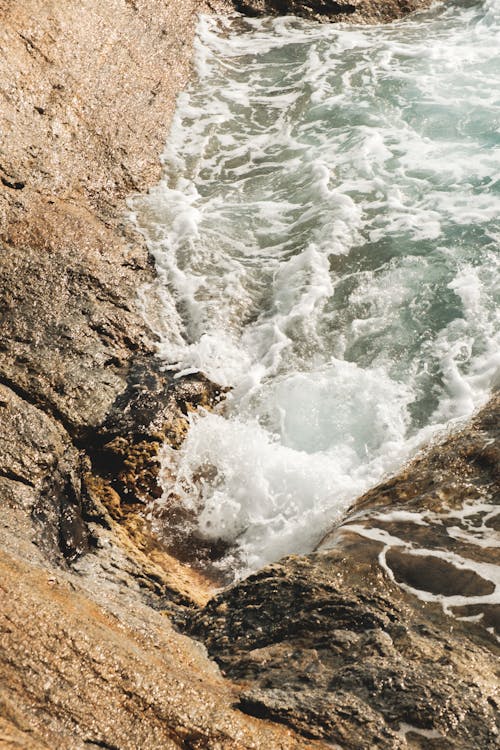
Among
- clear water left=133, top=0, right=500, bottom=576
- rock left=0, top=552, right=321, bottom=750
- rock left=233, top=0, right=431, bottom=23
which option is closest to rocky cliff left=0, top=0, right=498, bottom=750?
rock left=0, top=552, right=321, bottom=750

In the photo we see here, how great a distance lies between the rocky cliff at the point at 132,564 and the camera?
2.50m

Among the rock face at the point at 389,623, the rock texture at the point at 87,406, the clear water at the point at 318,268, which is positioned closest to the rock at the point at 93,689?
the rock texture at the point at 87,406

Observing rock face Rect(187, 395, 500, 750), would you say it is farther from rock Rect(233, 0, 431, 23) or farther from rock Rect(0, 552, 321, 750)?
→ rock Rect(233, 0, 431, 23)

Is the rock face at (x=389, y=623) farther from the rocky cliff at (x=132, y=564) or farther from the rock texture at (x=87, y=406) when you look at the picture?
the rock texture at (x=87, y=406)

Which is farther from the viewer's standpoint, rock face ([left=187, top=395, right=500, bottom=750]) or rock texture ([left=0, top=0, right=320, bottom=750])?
rock face ([left=187, top=395, right=500, bottom=750])

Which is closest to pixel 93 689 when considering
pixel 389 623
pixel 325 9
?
pixel 389 623

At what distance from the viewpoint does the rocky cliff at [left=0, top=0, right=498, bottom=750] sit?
8.21 feet

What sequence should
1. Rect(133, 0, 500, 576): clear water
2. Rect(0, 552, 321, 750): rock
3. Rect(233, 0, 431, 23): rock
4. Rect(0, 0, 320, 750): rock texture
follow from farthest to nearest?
Rect(233, 0, 431, 23): rock < Rect(133, 0, 500, 576): clear water < Rect(0, 0, 320, 750): rock texture < Rect(0, 552, 321, 750): rock

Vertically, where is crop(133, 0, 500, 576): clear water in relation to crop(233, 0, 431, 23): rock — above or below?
below

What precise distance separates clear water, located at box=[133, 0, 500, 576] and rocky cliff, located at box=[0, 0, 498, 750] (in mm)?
412

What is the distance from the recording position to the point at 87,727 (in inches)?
89.5

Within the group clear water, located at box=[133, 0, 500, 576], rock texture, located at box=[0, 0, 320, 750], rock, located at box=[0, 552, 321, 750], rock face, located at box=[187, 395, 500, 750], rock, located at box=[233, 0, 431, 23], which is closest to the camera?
rock, located at box=[0, 552, 321, 750]

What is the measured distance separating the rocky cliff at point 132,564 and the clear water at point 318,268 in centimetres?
41

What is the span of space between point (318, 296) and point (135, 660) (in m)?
4.33
